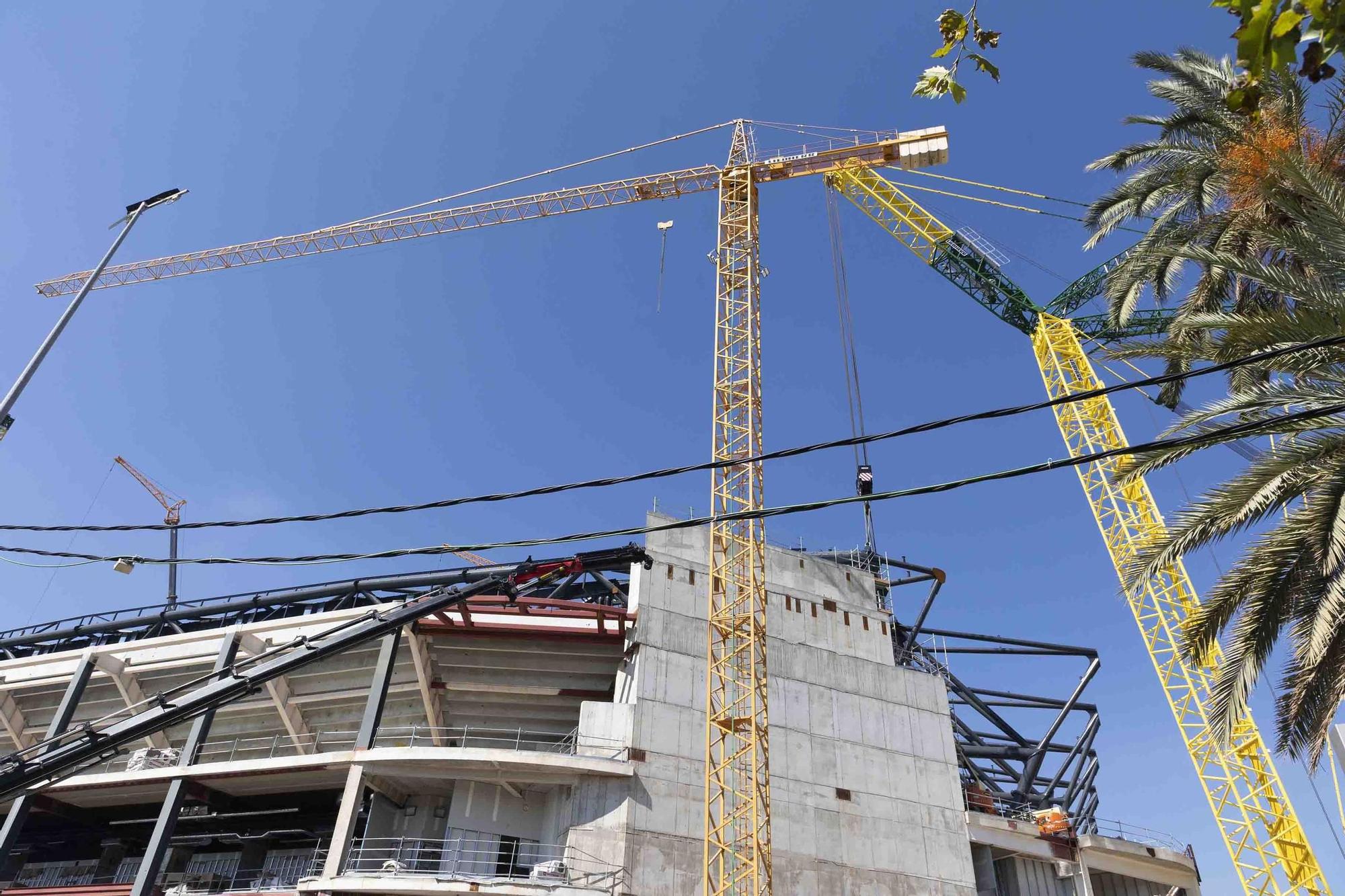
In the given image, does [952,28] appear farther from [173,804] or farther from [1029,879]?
[1029,879]

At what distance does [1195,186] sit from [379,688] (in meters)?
30.6

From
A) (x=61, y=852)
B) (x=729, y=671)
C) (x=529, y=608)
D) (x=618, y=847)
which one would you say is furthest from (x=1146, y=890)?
(x=61, y=852)

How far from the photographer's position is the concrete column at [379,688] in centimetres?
3306

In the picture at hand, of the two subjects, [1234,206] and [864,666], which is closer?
[1234,206]

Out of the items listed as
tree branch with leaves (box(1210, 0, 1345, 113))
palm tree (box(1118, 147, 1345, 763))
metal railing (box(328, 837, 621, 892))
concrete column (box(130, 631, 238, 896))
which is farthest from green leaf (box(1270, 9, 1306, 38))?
concrete column (box(130, 631, 238, 896))

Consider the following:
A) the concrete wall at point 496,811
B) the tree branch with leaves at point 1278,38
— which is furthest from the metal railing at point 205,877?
the tree branch with leaves at point 1278,38

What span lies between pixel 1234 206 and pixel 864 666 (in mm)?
26199

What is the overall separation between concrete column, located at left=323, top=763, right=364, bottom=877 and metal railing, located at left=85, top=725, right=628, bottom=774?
3147mm

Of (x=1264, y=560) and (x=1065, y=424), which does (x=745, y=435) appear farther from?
(x=1264, y=560)

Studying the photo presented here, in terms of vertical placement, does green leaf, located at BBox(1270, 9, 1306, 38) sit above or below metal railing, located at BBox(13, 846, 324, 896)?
below

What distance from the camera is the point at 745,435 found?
138 feet

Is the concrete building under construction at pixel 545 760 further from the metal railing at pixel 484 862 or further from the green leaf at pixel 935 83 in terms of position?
the green leaf at pixel 935 83

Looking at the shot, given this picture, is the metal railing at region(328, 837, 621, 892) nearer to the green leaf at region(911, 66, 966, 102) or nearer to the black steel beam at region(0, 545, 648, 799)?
the black steel beam at region(0, 545, 648, 799)

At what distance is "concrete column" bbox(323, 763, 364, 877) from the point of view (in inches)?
1183
